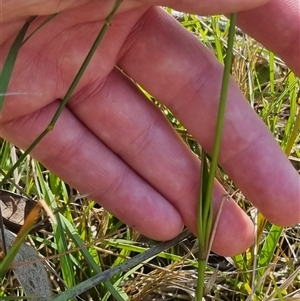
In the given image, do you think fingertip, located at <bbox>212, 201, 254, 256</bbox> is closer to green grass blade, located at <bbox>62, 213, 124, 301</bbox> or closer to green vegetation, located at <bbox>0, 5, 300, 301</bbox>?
green vegetation, located at <bbox>0, 5, 300, 301</bbox>

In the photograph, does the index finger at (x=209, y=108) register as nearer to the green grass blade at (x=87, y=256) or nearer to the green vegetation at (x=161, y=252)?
the green vegetation at (x=161, y=252)

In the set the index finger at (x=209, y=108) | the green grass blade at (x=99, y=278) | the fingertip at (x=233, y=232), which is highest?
the index finger at (x=209, y=108)

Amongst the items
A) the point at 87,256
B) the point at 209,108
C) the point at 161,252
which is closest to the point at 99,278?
the point at 87,256

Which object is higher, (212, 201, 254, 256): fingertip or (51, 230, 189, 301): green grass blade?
(51, 230, 189, 301): green grass blade

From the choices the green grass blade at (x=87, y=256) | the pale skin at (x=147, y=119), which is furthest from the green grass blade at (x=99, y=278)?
the pale skin at (x=147, y=119)

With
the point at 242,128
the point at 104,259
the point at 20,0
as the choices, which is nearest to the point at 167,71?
the point at 242,128

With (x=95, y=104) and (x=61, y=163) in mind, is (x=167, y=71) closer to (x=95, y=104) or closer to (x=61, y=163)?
(x=95, y=104)

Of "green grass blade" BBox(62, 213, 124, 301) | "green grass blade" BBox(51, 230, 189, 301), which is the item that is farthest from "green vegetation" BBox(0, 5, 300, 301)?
"green grass blade" BBox(51, 230, 189, 301)

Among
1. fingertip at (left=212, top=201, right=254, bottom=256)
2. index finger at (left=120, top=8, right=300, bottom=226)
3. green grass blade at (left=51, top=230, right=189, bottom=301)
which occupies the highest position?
index finger at (left=120, top=8, right=300, bottom=226)
